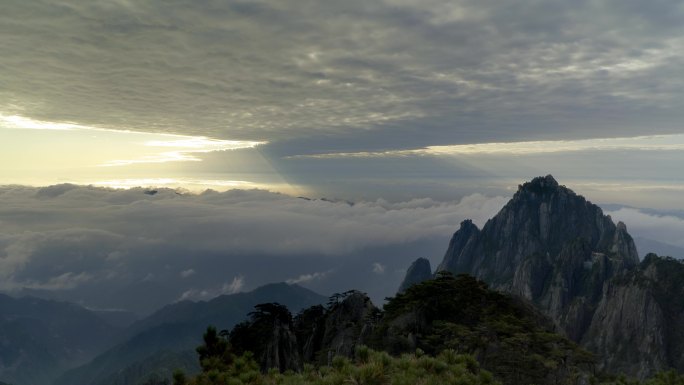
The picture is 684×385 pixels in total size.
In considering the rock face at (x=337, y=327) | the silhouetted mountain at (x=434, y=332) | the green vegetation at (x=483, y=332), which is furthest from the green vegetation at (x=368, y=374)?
the rock face at (x=337, y=327)

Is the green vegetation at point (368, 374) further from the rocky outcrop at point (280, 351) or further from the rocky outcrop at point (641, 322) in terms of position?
the rocky outcrop at point (641, 322)

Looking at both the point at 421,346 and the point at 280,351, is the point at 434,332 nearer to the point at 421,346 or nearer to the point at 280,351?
the point at 421,346

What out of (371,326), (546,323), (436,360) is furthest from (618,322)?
(436,360)

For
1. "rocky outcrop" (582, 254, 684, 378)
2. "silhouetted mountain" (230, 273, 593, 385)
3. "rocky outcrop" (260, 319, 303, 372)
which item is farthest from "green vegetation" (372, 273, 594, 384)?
"rocky outcrop" (582, 254, 684, 378)

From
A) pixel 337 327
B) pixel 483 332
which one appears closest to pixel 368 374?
pixel 483 332

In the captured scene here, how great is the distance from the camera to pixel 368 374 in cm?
2180

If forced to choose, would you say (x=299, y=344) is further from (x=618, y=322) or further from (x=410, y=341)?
(x=618, y=322)

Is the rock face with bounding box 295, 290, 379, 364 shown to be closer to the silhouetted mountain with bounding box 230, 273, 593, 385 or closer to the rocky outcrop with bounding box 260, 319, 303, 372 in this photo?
the silhouetted mountain with bounding box 230, 273, 593, 385

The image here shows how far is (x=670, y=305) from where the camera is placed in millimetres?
184000

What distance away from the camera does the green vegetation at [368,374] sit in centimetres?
2177

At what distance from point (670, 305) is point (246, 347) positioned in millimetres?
183439

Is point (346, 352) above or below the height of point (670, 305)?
above

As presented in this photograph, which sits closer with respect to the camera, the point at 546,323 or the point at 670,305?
the point at 546,323

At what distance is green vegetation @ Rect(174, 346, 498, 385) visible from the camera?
2177cm
